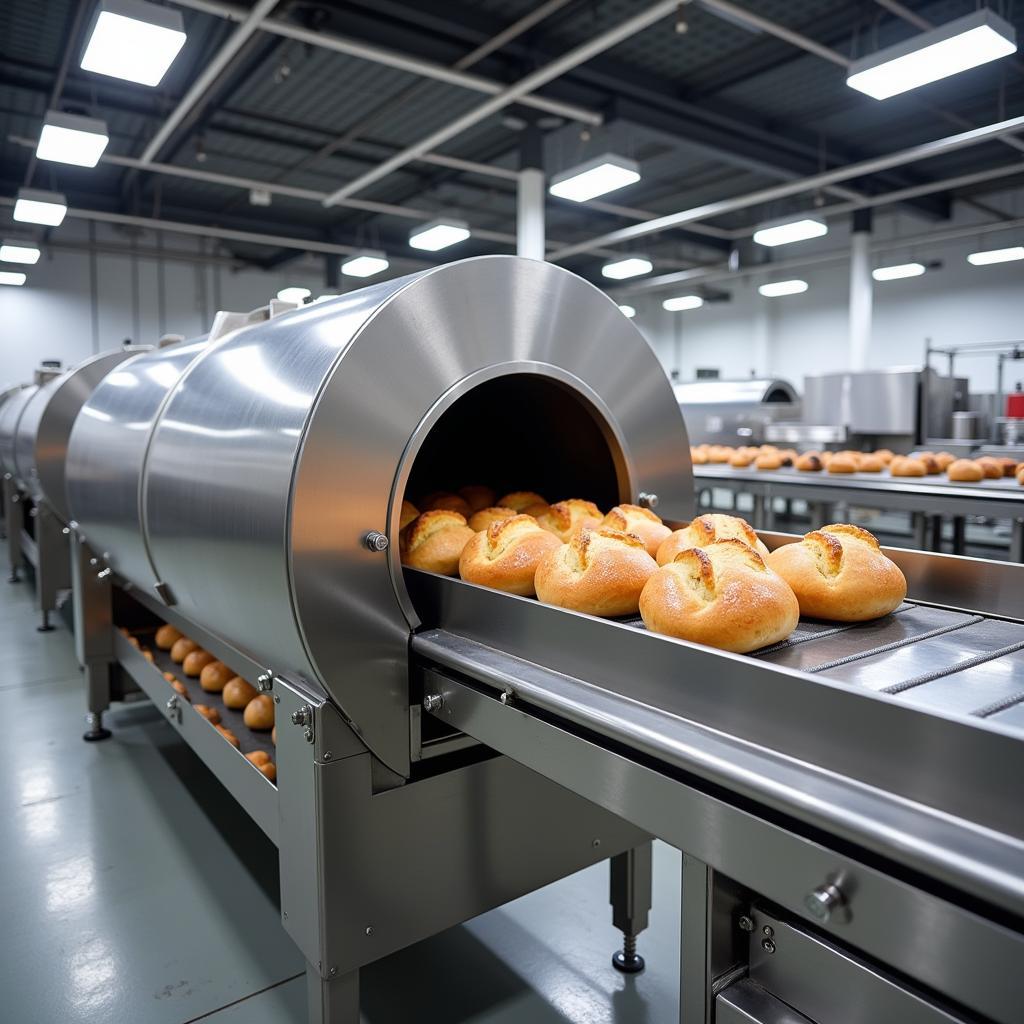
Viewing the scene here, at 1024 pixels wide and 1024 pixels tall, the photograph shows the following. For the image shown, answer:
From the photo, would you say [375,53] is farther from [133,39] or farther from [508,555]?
A: [508,555]

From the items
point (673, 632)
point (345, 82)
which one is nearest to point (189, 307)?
point (345, 82)

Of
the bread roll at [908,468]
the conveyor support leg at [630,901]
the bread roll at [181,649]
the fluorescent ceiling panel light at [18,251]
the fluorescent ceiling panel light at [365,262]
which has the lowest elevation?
the conveyor support leg at [630,901]

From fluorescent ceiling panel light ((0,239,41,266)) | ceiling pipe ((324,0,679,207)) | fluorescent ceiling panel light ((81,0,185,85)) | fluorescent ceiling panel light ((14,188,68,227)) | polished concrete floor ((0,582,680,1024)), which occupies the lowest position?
polished concrete floor ((0,582,680,1024))

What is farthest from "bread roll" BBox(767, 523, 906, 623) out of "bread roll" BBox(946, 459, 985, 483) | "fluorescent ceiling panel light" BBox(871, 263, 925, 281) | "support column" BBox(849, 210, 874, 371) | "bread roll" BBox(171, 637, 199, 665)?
"fluorescent ceiling panel light" BBox(871, 263, 925, 281)

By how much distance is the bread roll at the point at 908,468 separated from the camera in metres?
5.06

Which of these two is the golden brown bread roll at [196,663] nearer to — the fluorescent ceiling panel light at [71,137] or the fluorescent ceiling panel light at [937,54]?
the fluorescent ceiling panel light at [71,137]

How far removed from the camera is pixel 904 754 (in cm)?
71

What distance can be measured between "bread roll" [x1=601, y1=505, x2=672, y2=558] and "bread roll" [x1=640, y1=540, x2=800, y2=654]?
0.24 metres

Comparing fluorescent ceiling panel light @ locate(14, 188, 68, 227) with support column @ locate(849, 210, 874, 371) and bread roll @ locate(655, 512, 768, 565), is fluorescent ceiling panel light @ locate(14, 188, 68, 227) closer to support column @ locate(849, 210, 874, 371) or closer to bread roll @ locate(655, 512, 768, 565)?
bread roll @ locate(655, 512, 768, 565)

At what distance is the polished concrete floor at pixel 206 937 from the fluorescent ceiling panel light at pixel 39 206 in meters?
6.15

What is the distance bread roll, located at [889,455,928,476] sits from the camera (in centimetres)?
506

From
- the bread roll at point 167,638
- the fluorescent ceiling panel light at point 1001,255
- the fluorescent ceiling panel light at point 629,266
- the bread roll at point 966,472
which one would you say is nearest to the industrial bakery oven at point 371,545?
the bread roll at point 167,638

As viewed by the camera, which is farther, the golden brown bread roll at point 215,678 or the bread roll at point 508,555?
the golden brown bread roll at point 215,678

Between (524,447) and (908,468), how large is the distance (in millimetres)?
3960
